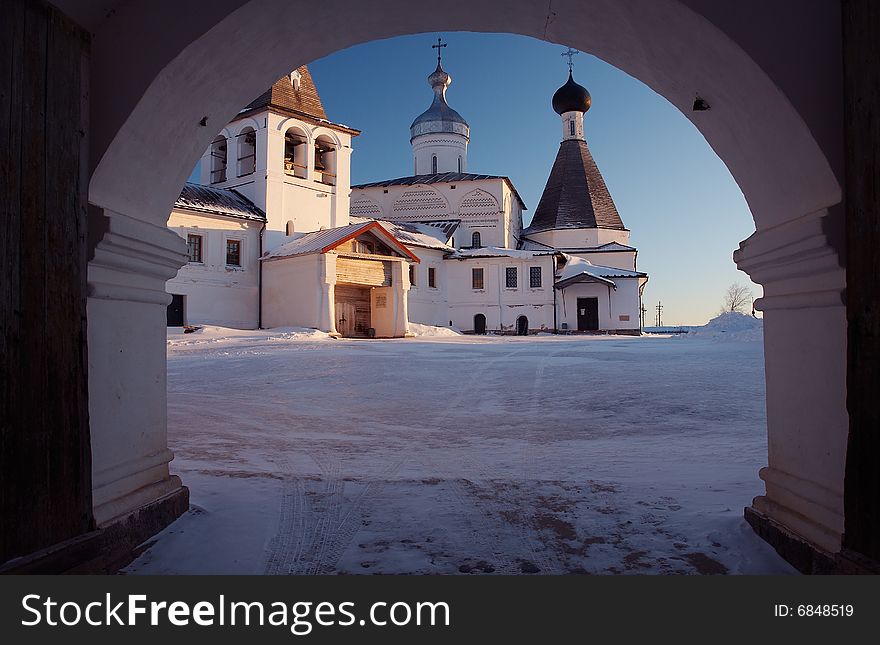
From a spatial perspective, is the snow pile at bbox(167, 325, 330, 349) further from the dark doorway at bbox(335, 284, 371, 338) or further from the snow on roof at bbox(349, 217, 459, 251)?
the snow on roof at bbox(349, 217, 459, 251)

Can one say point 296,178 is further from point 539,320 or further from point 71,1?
point 71,1

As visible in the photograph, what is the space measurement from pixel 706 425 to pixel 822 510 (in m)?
3.94

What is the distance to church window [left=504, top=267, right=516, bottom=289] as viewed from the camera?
33.6 m

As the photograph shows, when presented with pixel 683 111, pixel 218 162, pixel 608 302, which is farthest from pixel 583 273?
pixel 683 111

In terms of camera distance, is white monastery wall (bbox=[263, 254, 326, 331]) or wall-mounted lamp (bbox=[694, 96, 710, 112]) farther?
white monastery wall (bbox=[263, 254, 326, 331])

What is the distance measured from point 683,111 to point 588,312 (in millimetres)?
32270

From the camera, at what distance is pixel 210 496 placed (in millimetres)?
3721

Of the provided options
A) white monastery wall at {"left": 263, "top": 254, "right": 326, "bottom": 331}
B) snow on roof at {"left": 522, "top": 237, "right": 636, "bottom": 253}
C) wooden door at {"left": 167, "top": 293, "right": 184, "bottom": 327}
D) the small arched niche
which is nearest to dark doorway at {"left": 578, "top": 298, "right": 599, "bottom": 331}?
snow on roof at {"left": 522, "top": 237, "right": 636, "bottom": 253}

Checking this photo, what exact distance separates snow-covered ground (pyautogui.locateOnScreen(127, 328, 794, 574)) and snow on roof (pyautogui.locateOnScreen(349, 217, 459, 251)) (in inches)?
850

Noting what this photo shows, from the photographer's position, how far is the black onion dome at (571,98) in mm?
44438

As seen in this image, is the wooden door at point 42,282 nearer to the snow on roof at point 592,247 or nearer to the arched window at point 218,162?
the arched window at point 218,162

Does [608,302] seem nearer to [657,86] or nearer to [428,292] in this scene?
[428,292]

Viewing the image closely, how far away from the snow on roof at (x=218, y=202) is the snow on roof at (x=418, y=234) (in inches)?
248

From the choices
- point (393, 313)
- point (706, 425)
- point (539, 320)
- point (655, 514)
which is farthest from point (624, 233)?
→ point (655, 514)
